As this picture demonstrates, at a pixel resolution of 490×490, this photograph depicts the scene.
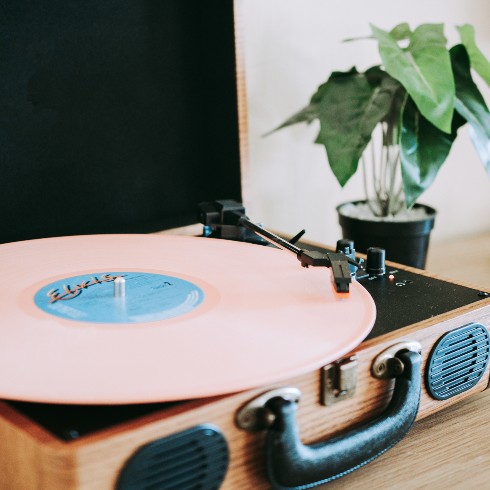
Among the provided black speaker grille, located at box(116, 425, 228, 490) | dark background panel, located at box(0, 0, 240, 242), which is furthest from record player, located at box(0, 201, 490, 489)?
dark background panel, located at box(0, 0, 240, 242)

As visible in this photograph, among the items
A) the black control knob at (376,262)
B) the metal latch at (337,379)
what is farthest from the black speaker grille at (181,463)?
the black control knob at (376,262)

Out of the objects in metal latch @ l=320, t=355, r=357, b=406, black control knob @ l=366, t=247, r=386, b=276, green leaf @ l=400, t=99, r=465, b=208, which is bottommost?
metal latch @ l=320, t=355, r=357, b=406

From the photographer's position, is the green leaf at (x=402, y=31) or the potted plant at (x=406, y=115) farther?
the green leaf at (x=402, y=31)

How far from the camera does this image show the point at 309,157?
→ 164 centimetres

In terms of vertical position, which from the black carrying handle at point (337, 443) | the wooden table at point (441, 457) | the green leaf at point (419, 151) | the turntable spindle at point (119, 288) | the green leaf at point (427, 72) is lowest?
the wooden table at point (441, 457)

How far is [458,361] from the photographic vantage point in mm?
839

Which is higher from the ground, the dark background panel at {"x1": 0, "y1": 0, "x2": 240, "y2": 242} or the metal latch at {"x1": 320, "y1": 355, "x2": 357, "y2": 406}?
the dark background panel at {"x1": 0, "y1": 0, "x2": 240, "y2": 242}

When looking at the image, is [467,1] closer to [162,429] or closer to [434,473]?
[434,473]

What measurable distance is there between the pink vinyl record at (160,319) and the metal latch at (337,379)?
3 cm

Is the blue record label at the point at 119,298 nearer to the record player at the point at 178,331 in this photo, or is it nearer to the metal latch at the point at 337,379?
the record player at the point at 178,331

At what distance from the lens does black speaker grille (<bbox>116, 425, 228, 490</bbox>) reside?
566 millimetres

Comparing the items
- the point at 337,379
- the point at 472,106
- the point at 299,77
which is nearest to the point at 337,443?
the point at 337,379

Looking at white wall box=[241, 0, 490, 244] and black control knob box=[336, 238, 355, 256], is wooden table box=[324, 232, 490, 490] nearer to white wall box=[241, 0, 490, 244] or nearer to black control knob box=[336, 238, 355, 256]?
black control knob box=[336, 238, 355, 256]

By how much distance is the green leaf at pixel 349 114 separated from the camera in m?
Result: 1.23
